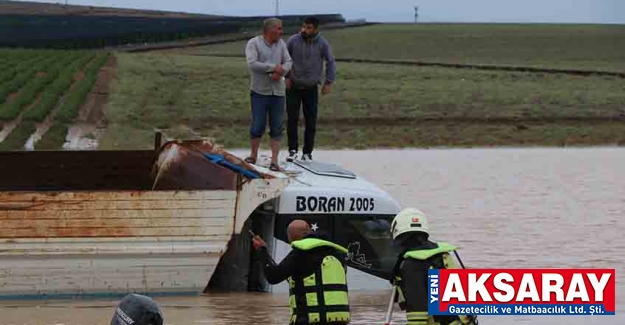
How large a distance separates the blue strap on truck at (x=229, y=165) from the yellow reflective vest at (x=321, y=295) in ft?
13.0

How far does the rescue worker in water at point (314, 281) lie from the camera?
30.0 ft

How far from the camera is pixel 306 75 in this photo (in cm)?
1608

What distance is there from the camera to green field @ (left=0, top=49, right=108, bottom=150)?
36.7 m

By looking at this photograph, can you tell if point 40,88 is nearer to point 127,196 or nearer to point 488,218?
point 488,218

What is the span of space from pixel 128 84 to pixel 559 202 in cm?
2656

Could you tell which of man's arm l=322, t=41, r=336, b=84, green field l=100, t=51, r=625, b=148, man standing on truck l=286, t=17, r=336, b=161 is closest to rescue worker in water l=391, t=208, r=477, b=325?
man standing on truck l=286, t=17, r=336, b=161

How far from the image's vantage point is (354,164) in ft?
97.7

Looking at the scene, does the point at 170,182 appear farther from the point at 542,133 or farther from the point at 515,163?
the point at 542,133

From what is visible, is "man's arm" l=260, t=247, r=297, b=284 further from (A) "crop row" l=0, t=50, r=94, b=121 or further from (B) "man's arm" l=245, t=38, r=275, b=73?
(A) "crop row" l=0, t=50, r=94, b=121

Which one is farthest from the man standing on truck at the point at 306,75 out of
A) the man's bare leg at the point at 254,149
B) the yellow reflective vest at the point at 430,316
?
the yellow reflective vest at the point at 430,316

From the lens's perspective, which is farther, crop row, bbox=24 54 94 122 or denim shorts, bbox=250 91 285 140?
crop row, bbox=24 54 94 122

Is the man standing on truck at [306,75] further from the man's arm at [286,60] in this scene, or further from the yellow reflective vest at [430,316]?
the yellow reflective vest at [430,316]

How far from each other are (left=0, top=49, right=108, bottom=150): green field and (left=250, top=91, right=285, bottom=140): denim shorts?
55.5ft

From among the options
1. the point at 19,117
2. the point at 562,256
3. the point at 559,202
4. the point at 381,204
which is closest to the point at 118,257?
the point at 381,204
